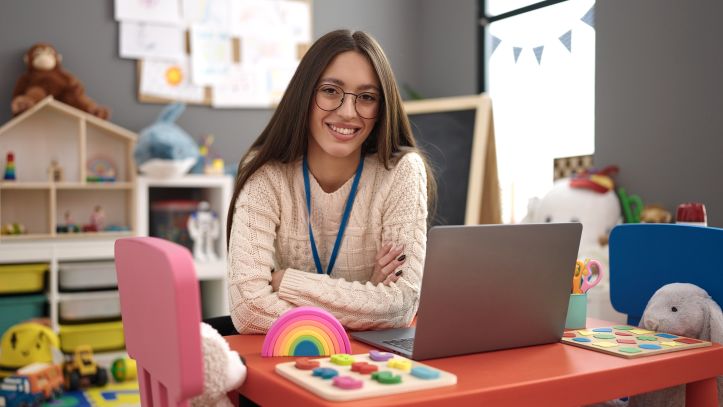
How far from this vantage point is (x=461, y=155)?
9.36ft

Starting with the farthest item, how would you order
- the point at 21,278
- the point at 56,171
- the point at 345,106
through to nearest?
1. the point at 56,171
2. the point at 21,278
3. the point at 345,106

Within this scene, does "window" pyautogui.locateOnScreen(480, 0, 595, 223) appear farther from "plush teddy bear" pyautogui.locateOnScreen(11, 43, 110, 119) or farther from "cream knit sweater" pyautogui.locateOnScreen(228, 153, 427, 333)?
"plush teddy bear" pyautogui.locateOnScreen(11, 43, 110, 119)

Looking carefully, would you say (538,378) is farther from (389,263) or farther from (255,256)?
(255,256)

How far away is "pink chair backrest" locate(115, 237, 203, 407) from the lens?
75 cm

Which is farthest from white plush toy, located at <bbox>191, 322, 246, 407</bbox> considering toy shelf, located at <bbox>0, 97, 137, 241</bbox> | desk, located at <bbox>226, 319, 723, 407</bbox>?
toy shelf, located at <bbox>0, 97, 137, 241</bbox>

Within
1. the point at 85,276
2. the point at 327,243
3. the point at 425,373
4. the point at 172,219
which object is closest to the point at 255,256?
the point at 327,243

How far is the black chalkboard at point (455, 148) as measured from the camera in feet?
9.00

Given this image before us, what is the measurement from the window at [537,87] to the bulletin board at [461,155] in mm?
463

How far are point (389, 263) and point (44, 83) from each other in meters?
2.28

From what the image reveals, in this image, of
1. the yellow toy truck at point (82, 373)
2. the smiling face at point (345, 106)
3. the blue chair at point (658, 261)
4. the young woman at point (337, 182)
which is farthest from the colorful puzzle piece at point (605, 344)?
the yellow toy truck at point (82, 373)

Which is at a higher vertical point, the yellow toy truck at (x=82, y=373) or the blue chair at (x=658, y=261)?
the blue chair at (x=658, y=261)

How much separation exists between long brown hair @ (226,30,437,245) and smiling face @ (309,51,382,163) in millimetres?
13

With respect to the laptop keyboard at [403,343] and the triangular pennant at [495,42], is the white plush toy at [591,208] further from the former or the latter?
the laptop keyboard at [403,343]

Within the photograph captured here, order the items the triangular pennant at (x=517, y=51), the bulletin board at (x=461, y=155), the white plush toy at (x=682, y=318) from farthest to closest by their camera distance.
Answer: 1. the triangular pennant at (x=517, y=51)
2. the bulletin board at (x=461, y=155)
3. the white plush toy at (x=682, y=318)
